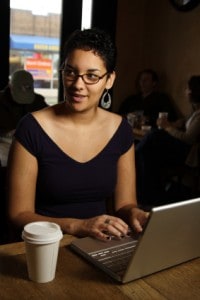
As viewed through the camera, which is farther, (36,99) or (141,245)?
(36,99)

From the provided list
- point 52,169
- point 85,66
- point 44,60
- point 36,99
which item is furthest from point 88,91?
point 44,60

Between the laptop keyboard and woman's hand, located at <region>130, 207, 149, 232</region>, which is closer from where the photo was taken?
the laptop keyboard

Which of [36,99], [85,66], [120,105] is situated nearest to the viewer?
[85,66]

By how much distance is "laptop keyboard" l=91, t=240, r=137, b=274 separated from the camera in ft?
2.94

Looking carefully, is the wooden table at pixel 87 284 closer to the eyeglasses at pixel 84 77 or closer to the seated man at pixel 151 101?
the eyeglasses at pixel 84 77

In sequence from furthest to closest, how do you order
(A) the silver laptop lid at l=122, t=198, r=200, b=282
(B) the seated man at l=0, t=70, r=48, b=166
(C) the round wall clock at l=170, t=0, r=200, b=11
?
1. (C) the round wall clock at l=170, t=0, r=200, b=11
2. (B) the seated man at l=0, t=70, r=48, b=166
3. (A) the silver laptop lid at l=122, t=198, r=200, b=282

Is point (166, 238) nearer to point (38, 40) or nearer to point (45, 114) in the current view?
point (45, 114)

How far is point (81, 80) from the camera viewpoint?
1256mm

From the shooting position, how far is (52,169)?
1.31 meters

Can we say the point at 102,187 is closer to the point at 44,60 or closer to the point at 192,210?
the point at 192,210

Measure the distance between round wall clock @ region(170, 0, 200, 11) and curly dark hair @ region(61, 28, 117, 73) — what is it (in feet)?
10.5

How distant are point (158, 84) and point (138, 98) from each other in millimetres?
300

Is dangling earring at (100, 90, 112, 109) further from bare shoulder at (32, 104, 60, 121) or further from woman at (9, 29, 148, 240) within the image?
bare shoulder at (32, 104, 60, 121)

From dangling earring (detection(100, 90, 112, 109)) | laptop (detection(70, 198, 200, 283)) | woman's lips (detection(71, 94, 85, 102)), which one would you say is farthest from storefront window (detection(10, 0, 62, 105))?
laptop (detection(70, 198, 200, 283))
